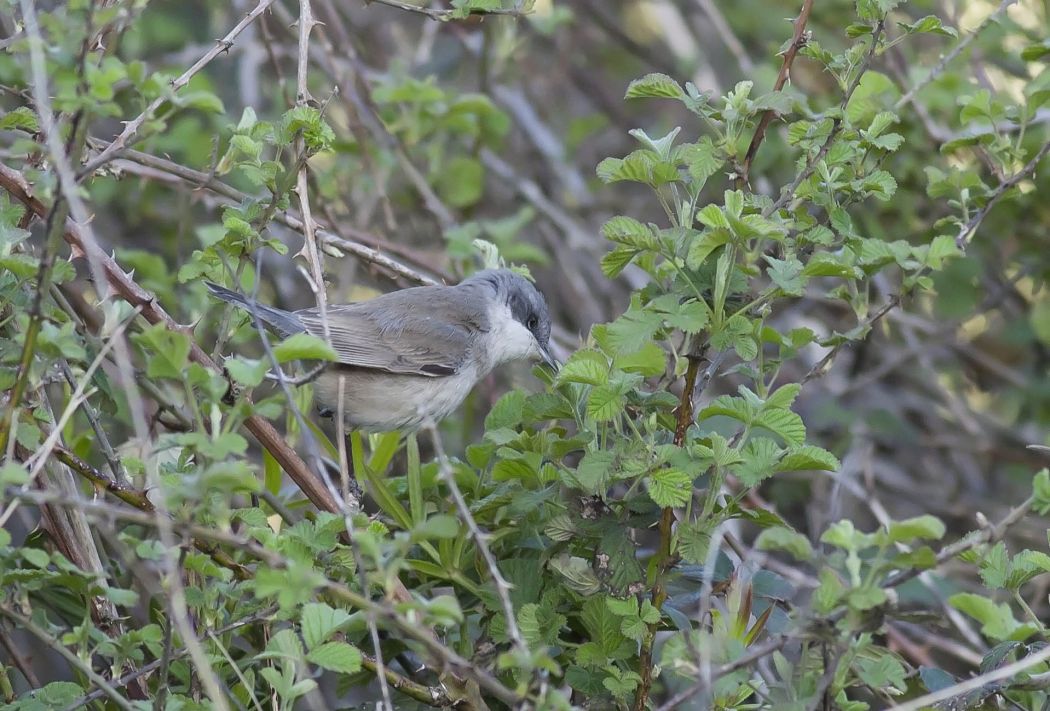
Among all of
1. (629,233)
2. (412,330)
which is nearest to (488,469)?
(629,233)

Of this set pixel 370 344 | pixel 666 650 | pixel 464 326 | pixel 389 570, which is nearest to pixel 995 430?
pixel 464 326

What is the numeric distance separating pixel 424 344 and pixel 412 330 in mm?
71

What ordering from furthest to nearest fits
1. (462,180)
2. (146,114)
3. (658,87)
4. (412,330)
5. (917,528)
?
(462,180) → (412,330) → (658,87) → (146,114) → (917,528)

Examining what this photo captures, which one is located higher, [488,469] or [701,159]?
[701,159]

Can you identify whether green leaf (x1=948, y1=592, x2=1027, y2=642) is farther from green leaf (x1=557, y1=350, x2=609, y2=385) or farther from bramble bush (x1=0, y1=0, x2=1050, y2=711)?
green leaf (x1=557, y1=350, x2=609, y2=385)

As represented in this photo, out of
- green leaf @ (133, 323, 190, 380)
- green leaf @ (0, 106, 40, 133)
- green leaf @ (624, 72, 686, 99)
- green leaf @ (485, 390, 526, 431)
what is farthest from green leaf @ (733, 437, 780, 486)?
green leaf @ (0, 106, 40, 133)

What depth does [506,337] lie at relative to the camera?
3.88 m

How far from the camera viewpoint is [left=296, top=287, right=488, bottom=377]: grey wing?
3594 mm

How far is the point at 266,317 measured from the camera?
10.2ft

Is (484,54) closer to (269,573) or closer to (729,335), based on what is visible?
(729,335)

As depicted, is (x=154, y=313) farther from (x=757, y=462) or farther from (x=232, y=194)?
(x=757, y=462)

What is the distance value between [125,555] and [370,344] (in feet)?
6.29

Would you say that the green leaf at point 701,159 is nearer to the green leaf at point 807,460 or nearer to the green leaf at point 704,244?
the green leaf at point 704,244

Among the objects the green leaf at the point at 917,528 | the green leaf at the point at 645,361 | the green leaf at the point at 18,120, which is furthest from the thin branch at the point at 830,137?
the green leaf at the point at 18,120
